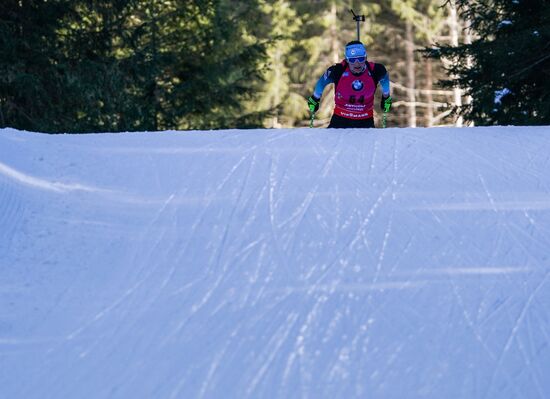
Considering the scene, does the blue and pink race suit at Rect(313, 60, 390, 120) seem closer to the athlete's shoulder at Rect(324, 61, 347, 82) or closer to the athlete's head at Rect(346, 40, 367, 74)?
the athlete's shoulder at Rect(324, 61, 347, 82)

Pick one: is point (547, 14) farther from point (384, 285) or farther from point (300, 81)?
point (300, 81)

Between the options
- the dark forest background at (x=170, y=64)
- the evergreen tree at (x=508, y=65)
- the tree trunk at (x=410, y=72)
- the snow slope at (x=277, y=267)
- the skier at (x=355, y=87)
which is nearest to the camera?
the snow slope at (x=277, y=267)

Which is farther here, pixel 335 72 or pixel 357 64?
pixel 335 72

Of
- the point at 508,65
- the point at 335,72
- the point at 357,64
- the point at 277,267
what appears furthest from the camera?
the point at 508,65

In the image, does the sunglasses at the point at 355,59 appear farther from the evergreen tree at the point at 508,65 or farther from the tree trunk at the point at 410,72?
the tree trunk at the point at 410,72

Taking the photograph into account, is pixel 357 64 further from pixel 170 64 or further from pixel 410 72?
pixel 410 72

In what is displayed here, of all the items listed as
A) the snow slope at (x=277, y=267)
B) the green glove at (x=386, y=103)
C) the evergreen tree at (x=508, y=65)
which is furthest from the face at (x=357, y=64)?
the evergreen tree at (x=508, y=65)

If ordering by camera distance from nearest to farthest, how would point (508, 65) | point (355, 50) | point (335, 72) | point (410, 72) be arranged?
1. point (355, 50)
2. point (335, 72)
3. point (508, 65)
4. point (410, 72)

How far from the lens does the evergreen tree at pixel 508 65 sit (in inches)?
421

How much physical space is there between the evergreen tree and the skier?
248 cm

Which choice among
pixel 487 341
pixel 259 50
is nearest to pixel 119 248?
pixel 487 341

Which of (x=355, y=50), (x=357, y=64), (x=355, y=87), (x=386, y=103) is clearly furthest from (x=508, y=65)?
(x=355, y=50)

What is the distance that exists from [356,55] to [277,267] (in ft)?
14.4

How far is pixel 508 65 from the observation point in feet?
36.1
